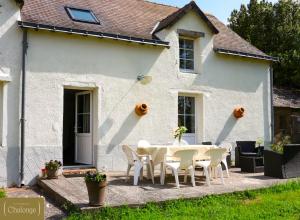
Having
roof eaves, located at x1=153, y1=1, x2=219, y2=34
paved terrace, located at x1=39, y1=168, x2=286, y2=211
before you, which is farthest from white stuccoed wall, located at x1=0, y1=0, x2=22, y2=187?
roof eaves, located at x1=153, y1=1, x2=219, y2=34

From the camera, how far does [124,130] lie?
11.9 m

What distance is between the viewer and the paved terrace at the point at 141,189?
302 inches

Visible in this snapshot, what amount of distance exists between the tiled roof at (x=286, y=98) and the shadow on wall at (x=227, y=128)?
7.69 m

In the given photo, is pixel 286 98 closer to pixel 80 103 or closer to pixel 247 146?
pixel 247 146

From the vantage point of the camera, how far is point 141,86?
12.3 metres

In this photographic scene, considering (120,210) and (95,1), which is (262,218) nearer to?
(120,210)

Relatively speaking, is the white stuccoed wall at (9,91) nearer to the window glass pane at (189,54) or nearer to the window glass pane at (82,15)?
the window glass pane at (82,15)

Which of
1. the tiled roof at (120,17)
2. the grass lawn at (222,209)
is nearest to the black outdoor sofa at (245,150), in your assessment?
the tiled roof at (120,17)

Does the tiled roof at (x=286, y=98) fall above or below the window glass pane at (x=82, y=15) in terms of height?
below

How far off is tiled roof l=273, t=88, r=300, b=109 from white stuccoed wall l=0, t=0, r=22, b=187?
49.6ft

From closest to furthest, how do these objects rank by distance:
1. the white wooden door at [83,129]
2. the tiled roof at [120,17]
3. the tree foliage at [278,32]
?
1. the tiled roof at [120,17]
2. the white wooden door at [83,129]
3. the tree foliage at [278,32]

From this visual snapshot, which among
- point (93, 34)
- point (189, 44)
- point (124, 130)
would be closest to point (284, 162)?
point (124, 130)

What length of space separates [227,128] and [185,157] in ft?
18.9

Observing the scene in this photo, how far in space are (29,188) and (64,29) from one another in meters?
4.45
